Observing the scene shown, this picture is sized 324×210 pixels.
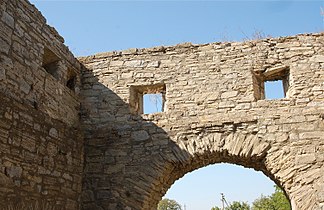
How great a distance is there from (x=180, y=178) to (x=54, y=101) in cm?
266

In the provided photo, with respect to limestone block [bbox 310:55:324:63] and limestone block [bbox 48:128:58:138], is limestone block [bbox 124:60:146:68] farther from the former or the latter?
limestone block [bbox 310:55:324:63]

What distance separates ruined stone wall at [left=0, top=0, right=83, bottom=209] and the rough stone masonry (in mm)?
19

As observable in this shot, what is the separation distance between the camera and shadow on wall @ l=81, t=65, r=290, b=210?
21.1 ft

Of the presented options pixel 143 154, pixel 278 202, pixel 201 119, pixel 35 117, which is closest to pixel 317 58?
pixel 201 119

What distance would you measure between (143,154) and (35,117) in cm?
196

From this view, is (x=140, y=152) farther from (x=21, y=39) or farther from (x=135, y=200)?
(x=21, y=39)

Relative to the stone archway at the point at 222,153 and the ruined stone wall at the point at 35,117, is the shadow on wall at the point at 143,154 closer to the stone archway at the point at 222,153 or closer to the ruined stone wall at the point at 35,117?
the stone archway at the point at 222,153

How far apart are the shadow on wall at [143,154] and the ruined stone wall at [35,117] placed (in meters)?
0.31

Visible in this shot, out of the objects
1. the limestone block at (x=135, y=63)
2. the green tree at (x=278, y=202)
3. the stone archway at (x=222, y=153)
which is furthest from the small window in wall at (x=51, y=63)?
the green tree at (x=278, y=202)

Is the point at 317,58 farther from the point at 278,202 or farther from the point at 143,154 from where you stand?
the point at 278,202

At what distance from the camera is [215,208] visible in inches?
1283

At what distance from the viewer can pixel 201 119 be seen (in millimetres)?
6723

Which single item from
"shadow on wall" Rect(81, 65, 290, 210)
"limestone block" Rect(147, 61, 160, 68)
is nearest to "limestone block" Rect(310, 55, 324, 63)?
"shadow on wall" Rect(81, 65, 290, 210)

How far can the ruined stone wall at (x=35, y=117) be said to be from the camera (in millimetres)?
5168
